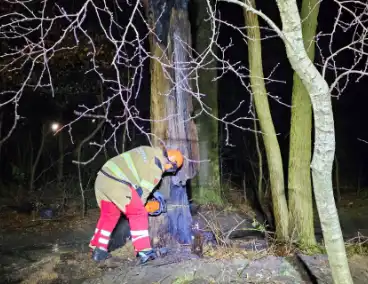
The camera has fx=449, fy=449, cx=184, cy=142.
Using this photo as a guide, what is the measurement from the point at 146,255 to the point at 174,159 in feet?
4.37

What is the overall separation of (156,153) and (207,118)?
151 inches

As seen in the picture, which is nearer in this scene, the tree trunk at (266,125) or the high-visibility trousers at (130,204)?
the high-visibility trousers at (130,204)

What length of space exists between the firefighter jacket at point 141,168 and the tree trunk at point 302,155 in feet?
6.03

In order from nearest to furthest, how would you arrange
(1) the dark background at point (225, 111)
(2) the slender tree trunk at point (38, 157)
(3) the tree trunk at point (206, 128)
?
(3) the tree trunk at point (206, 128)
(2) the slender tree trunk at point (38, 157)
(1) the dark background at point (225, 111)

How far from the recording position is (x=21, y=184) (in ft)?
37.7

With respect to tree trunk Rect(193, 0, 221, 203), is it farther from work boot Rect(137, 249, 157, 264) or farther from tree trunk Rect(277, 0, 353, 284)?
tree trunk Rect(277, 0, 353, 284)

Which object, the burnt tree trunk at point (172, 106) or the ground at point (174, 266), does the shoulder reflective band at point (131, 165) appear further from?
the ground at point (174, 266)

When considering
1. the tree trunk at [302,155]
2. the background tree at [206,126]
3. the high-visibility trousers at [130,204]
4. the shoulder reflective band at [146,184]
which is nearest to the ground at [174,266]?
the high-visibility trousers at [130,204]

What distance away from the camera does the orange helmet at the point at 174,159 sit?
20.1 feet

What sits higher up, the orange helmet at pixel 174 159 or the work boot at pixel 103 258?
the orange helmet at pixel 174 159

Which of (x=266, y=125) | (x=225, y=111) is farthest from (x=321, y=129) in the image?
(x=225, y=111)

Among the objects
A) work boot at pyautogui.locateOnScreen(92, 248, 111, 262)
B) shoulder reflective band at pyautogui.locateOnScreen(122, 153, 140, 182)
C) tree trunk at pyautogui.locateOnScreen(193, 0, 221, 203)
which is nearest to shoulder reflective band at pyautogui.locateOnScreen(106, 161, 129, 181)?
shoulder reflective band at pyautogui.locateOnScreen(122, 153, 140, 182)

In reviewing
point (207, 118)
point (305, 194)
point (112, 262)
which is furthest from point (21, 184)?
point (305, 194)

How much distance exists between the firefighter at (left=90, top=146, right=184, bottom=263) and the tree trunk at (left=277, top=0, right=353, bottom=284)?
270cm
